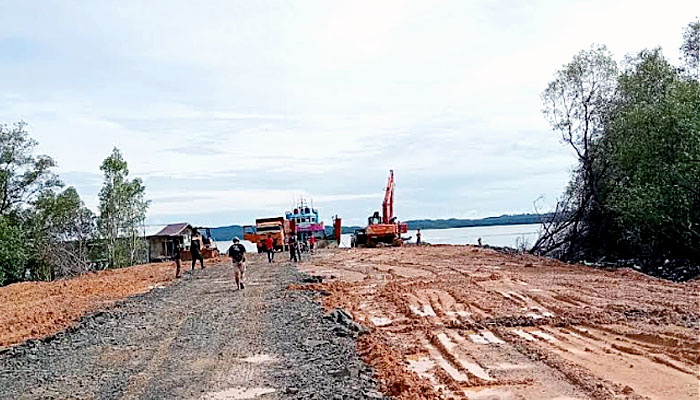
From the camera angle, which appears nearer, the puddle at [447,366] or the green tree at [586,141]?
the puddle at [447,366]

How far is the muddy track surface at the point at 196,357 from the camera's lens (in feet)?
29.2

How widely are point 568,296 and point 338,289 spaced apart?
6474 millimetres

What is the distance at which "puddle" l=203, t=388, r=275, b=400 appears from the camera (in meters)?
8.42

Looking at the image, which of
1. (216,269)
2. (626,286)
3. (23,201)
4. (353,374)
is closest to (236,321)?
(353,374)

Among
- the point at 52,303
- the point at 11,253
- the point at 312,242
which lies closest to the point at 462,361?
the point at 52,303

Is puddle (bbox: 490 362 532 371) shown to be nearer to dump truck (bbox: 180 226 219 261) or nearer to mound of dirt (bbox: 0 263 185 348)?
mound of dirt (bbox: 0 263 185 348)

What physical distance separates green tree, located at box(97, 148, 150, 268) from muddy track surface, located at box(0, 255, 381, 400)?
36411 millimetres

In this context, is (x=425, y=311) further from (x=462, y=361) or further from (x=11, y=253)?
(x=11, y=253)

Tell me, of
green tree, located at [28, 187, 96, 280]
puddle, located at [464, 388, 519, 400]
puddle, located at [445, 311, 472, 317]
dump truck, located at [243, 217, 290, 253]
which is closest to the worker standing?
dump truck, located at [243, 217, 290, 253]

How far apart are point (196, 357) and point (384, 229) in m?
36.6

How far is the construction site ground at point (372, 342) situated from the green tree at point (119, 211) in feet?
104

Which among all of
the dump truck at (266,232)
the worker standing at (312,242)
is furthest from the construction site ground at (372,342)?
the worker standing at (312,242)

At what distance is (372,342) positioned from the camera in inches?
455

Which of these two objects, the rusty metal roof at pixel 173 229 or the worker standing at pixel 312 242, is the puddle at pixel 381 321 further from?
the rusty metal roof at pixel 173 229
